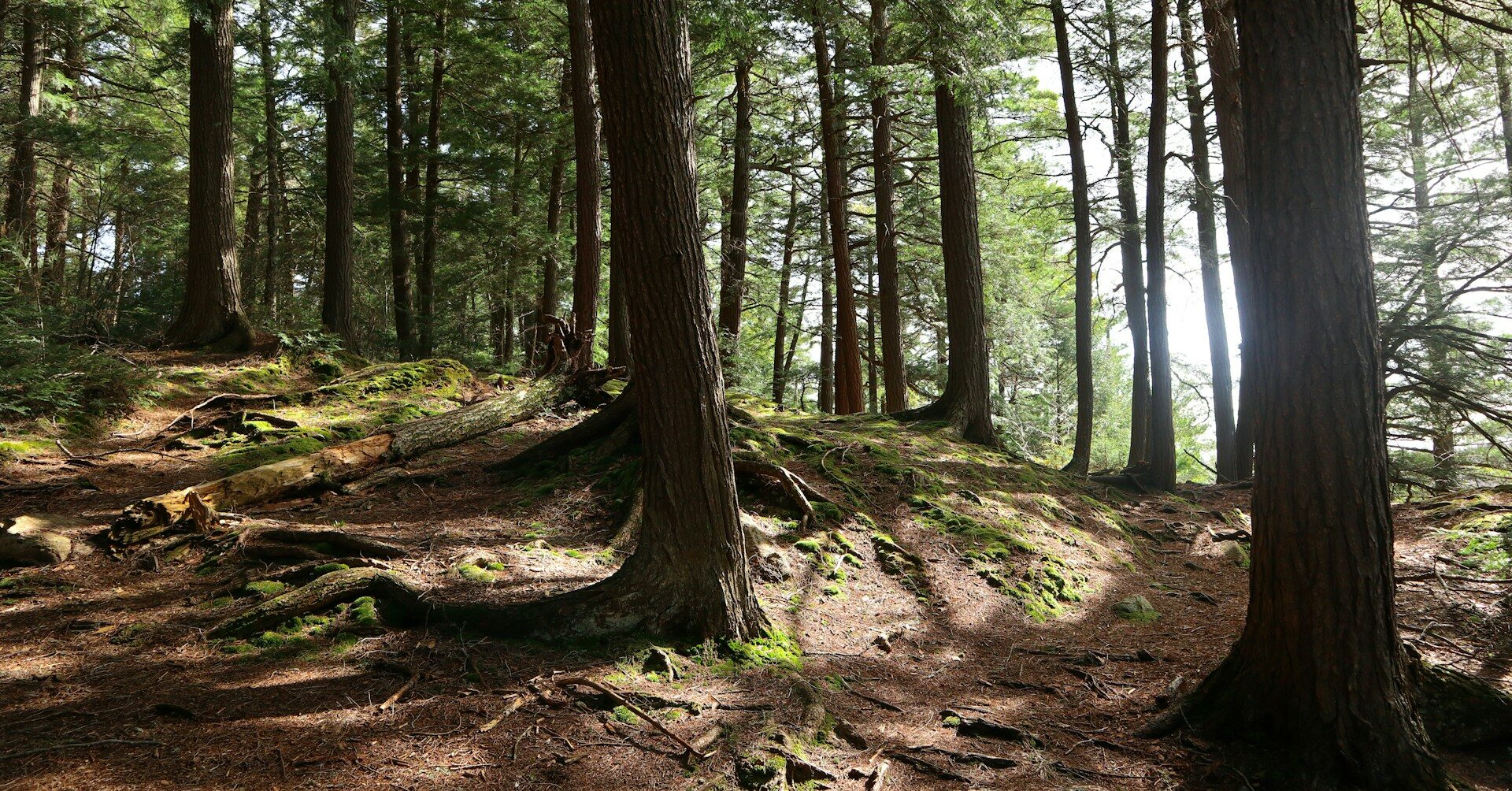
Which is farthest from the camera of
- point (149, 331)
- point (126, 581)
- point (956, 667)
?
point (149, 331)

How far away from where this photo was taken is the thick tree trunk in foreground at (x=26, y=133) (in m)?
13.0

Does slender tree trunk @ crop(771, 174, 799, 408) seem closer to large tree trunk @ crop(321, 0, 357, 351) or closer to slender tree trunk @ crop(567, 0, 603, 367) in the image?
slender tree trunk @ crop(567, 0, 603, 367)

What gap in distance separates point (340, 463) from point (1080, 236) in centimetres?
1299

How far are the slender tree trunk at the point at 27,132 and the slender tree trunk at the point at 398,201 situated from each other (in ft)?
18.6

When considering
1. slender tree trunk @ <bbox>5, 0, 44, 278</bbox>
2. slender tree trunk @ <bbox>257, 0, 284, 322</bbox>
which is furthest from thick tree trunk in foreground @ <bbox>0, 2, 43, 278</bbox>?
slender tree trunk @ <bbox>257, 0, 284, 322</bbox>

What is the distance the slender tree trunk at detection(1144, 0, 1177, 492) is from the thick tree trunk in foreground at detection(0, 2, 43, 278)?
61.1 feet

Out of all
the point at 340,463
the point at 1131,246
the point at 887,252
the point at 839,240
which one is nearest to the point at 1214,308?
the point at 1131,246

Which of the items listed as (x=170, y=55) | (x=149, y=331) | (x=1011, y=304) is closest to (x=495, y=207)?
(x=170, y=55)

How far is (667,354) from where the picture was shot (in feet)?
16.4

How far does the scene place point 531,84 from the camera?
54.0 ft

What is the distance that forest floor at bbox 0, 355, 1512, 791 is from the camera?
357cm

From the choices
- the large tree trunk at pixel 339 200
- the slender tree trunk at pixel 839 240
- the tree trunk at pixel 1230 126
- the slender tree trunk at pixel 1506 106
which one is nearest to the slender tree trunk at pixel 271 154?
the large tree trunk at pixel 339 200

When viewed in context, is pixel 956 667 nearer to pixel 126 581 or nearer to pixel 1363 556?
pixel 1363 556

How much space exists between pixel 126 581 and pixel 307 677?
2.33 meters
